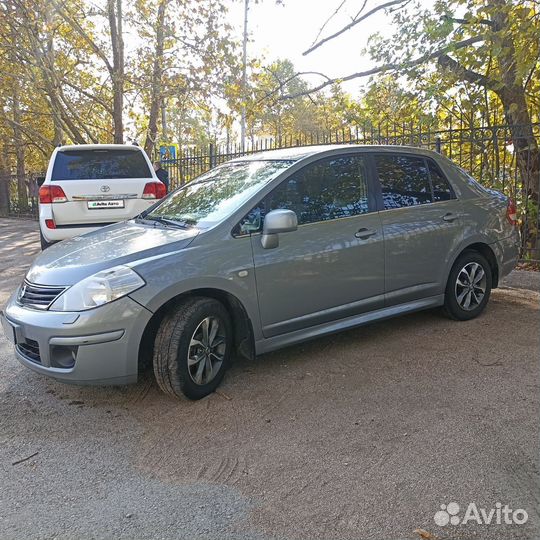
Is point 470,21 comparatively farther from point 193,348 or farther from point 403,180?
point 193,348

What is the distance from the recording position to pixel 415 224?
4535 mm

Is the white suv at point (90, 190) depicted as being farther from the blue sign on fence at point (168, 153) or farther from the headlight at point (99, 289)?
the blue sign on fence at point (168, 153)

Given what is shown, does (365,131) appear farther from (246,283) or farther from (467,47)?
(246,283)

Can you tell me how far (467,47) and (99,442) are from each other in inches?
337

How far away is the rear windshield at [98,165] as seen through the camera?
722 centimetres

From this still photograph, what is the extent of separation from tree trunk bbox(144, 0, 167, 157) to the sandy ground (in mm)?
12644

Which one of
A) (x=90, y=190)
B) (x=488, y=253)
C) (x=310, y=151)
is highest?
(x=310, y=151)

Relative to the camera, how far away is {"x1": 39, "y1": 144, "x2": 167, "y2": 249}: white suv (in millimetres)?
6996

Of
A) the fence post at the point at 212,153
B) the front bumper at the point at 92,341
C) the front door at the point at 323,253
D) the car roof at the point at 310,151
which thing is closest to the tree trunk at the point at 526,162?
the car roof at the point at 310,151

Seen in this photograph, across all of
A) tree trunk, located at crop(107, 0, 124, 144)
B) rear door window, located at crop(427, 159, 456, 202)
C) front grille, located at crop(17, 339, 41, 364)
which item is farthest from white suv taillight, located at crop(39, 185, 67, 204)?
tree trunk, located at crop(107, 0, 124, 144)

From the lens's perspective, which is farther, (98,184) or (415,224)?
(98,184)

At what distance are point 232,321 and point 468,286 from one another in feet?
8.55

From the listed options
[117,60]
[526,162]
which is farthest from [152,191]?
[117,60]

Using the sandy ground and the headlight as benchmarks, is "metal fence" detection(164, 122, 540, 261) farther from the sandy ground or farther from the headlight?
the headlight
